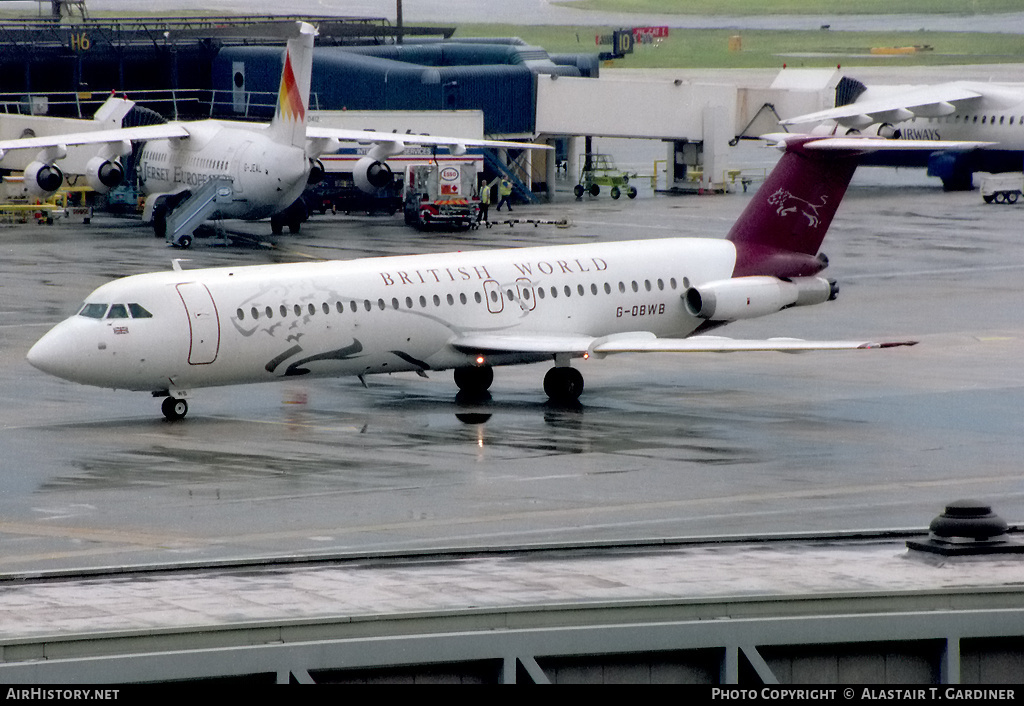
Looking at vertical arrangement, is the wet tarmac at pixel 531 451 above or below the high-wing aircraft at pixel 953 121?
below

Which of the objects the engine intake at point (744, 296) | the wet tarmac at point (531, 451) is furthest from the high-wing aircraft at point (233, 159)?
the engine intake at point (744, 296)

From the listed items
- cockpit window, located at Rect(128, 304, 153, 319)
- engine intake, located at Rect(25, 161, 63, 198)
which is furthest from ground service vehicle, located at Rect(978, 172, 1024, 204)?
cockpit window, located at Rect(128, 304, 153, 319)

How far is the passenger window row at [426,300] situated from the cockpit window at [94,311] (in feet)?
8.56

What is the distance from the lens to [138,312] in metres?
35.9

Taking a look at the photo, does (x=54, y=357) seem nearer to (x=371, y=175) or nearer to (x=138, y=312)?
(x=138, y=312)

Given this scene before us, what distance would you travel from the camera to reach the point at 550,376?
39.8 m

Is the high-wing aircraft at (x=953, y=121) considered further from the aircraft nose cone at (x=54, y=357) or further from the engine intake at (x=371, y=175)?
the aircraft nose cone at (x=54, y=357)

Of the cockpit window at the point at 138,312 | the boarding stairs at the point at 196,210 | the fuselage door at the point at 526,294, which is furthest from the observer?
the boarding stairs at the point at 196,210

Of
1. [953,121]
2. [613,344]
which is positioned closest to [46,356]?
[613,344]

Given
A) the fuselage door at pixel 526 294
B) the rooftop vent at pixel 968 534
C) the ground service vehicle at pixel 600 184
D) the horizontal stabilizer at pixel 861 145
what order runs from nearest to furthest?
the rooftop vent at pixel 968 534
the fuselage door at pixel 526 294
the horizontal stabilizer at pixel 861 145
the ground service vehicle at pixel 600 184

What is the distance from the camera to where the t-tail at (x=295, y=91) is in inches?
2726

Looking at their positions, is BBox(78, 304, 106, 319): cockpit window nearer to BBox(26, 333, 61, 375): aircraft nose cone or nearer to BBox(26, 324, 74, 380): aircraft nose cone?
BBox(26, 324, 74, 380): aircraft nose cone

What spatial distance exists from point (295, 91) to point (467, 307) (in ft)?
112

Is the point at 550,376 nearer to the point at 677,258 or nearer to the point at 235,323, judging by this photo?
the point at 677,258
